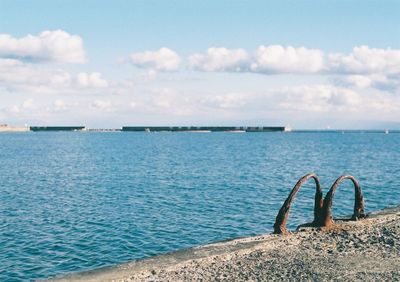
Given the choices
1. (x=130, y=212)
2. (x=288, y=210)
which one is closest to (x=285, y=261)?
(x=288, y=210)

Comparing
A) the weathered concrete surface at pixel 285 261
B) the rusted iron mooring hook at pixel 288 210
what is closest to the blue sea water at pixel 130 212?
the weathered concrete surface at pixel 285 261

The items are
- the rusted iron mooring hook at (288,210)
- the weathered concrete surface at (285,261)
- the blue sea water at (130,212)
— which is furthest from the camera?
the blue sea water at (130,212)

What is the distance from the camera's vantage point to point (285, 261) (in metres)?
12.0

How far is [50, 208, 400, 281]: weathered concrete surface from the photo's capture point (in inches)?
432

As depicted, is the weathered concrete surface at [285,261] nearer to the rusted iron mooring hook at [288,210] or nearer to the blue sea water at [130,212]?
the rusted iron mooring hook at [288,210]

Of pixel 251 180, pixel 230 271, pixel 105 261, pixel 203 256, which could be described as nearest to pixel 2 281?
pixel 105 261

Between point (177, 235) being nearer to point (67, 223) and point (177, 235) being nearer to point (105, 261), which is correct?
point (105, 261)

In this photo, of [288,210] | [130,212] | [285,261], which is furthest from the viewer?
[130,212]

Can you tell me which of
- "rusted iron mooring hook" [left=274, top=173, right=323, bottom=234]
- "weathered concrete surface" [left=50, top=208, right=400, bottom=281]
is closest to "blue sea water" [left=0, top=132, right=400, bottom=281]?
"weathered concrete surface" [left=50, top=208, right=400, bottom=281]

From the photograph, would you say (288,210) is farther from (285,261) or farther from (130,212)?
(130,212)

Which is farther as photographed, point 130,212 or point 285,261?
point 130,212

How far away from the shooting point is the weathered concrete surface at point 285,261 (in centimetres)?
1098

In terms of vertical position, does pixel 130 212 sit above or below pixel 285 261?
below

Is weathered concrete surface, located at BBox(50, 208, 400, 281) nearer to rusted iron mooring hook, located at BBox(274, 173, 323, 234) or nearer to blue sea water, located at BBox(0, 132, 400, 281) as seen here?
rusted iron mooring hook, located at BBox(274, 173, 323, 234)
